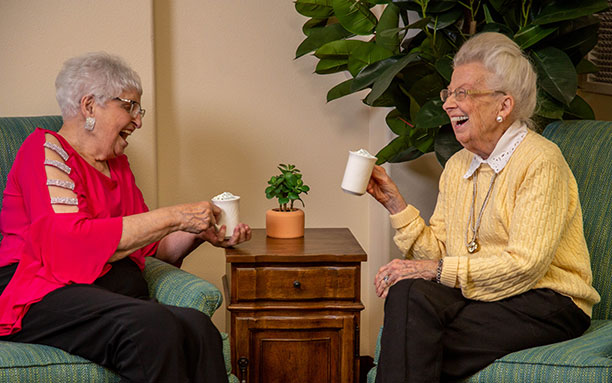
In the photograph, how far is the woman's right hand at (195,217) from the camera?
2186 mm

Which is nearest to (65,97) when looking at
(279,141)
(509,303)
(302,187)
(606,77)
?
(302,187)

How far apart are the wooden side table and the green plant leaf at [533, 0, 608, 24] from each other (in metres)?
0.94

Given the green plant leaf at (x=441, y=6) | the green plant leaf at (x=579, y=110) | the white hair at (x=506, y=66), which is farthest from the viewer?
the green plant leaf at (x=579, y=110)

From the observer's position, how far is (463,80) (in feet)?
6.69

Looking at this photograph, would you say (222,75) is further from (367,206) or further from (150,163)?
(367,206)

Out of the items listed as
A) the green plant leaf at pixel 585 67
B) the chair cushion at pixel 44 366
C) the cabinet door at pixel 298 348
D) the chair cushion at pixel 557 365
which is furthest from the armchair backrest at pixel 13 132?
the green plant leaf at pixel 585 67

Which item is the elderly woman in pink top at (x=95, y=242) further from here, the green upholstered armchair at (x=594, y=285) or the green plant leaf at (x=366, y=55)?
the green plant leaf at (x=366, y=55)

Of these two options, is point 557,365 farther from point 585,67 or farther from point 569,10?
point 585,67

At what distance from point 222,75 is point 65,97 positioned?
2.93 feet

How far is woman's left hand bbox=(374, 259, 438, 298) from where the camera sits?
203 centimetres

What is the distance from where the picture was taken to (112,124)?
2232mm

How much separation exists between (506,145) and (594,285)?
0.55 m

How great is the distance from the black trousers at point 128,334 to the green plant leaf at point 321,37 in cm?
118

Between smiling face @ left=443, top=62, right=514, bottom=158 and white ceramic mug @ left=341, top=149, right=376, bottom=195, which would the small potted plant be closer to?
white ceramic mug @ left=341, top=149, right=376, bottom=195
